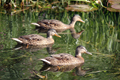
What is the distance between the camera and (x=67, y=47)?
938cm

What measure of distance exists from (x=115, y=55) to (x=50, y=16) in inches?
251

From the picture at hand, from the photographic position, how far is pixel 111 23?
13016mm

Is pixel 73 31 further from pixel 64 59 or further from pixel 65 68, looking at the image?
pixel 65 68

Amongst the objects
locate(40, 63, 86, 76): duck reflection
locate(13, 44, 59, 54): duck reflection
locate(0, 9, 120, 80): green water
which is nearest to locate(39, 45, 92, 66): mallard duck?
locate(40, 63, 86, 76): duck reflection

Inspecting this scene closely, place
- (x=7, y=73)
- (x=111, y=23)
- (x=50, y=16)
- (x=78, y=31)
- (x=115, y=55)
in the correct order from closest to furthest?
(x=7, y=73), (x=115, y=55), (x=78, y=31), (x=111, y=23), (x=50, y=16)

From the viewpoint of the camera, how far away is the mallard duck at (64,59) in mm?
7773

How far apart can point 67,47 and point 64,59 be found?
1458 millimetres

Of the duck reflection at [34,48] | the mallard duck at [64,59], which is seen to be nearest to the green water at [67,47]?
the duck reflection at [34,48]

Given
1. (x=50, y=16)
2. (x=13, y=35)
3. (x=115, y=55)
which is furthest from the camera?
(x=50, y=16)

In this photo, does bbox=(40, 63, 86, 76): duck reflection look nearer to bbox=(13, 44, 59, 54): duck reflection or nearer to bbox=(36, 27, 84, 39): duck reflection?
bbox=(13, 44, 59, 54): duck reflection

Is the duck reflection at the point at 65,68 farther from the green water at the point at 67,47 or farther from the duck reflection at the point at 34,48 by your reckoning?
the duck reflection at the point at 34,48

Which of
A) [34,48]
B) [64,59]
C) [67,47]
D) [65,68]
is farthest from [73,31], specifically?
[65,68]

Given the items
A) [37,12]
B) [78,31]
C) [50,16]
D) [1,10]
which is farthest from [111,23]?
[1,10]

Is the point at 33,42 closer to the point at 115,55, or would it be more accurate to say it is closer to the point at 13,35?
the point at 13,35
